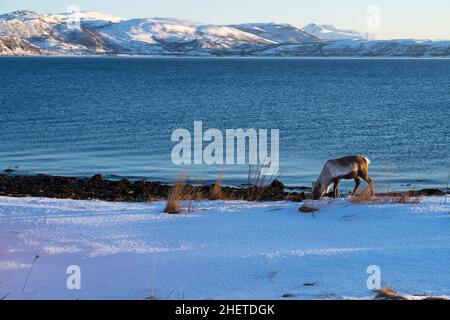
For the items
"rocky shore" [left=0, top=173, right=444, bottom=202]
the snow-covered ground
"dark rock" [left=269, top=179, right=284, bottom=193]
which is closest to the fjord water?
"rocky shore" [left=0, top=173, right=444, bottom=202]

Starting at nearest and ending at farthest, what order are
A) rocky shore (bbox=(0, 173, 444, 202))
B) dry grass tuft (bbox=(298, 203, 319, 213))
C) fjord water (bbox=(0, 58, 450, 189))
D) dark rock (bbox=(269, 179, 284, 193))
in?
dry grass tuft (bbox=(298, 203, 319, 213)) → rocky shore (bbox=(0, 173, 444, 202)) → dark rock (bbox=(269, 179, 284, 193)) → fjord water (bbox=(0, 58, 450, 189))

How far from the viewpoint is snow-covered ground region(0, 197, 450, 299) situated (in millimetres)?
6277

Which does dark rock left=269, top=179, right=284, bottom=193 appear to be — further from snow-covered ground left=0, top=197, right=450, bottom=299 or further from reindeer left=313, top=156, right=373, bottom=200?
snow-covered ground left=0, top=197, right=450, bottom=299

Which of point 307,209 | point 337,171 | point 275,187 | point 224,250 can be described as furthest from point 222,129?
point 224,250

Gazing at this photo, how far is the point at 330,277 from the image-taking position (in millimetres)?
6598

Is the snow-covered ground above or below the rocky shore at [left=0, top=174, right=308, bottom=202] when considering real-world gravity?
above

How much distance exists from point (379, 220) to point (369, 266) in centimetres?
218

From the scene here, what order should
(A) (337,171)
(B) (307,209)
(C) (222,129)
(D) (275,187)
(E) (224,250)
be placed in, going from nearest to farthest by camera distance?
(E) (224,250) → (B) (307,209) → (A) (337,171) → (D) (275,187) → (C) (222,129)

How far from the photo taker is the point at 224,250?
7531 millimetres

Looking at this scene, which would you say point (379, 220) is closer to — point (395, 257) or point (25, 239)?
point (395, 257)

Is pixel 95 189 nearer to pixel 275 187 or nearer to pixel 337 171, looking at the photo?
pixel 275 187

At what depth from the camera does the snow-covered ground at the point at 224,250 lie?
6277 millimetres

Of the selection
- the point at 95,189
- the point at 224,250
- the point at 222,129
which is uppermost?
the point at 224,250
